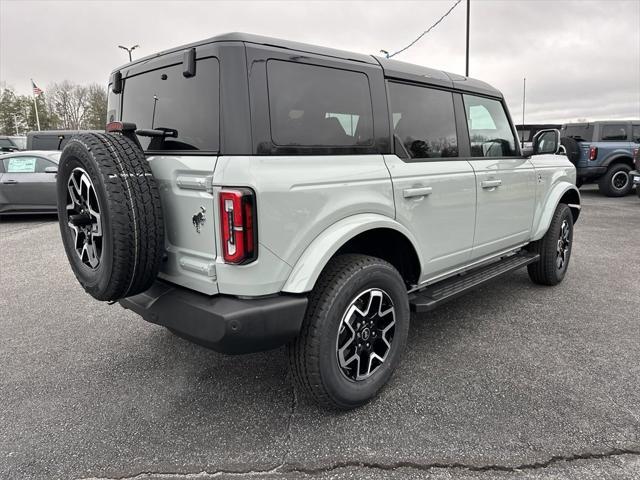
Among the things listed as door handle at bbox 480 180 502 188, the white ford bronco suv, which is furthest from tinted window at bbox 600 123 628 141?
the white ford bronco suv

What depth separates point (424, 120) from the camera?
10.3 ft

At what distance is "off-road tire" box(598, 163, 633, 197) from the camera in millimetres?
12164

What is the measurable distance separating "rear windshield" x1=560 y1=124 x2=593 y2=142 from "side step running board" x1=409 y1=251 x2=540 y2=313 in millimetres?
9946

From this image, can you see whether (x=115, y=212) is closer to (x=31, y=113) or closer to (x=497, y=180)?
(x=497, y=180)

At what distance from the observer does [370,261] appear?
2.58m

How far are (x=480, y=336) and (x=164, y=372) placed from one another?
238 centimetres

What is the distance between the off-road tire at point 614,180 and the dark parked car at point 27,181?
531 inches

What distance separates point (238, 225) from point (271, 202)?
0.62ft

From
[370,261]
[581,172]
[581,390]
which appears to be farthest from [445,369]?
[581,172]

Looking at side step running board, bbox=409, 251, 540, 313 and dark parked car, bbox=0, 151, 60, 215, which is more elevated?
dark parked car, bbox=0, 151, 60, 215

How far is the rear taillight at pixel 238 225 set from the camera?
2043mm

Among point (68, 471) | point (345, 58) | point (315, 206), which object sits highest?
point (345, 58)

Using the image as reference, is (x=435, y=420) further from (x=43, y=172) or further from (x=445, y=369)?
(x=43, y=172)

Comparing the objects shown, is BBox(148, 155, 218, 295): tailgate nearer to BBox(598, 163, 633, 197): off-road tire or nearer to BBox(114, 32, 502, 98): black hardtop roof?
BBox(114, 32, 502, 98): black hardtop roof
